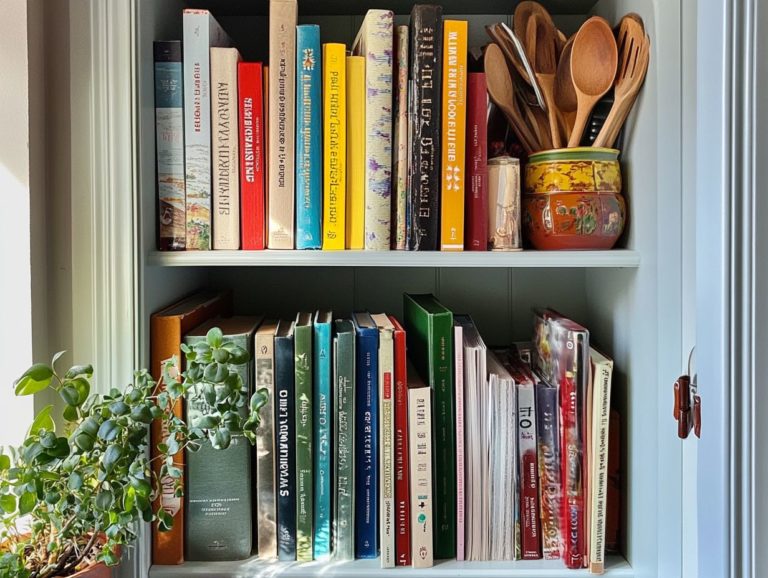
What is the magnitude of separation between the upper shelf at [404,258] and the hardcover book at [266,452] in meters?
0.10

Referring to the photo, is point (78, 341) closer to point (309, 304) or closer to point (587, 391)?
point (309, 304)

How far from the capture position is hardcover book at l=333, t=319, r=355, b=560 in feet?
2.99

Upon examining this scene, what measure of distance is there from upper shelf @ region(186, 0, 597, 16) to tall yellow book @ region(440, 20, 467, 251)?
227mm

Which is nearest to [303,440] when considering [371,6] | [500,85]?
[500,85]

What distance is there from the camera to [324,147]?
0.93 m

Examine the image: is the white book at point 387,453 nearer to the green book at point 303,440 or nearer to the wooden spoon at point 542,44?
the green book at point 303,440

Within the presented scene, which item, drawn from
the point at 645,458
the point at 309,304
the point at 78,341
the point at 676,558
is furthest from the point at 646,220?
the point at 78,341

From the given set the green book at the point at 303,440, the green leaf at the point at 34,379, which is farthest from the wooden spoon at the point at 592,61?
the green leaf at the point at 34,379

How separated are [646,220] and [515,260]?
16 cm

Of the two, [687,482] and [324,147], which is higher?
[324,147]

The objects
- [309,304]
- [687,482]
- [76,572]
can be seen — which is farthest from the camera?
[309,304]

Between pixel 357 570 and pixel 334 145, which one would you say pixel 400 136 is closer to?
pixel 334 145

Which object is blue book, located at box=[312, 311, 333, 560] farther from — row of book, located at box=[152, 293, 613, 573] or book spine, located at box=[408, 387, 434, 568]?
book spine, located at box=[408, 387, 434, 568]

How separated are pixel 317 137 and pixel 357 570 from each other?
0.53 metres
